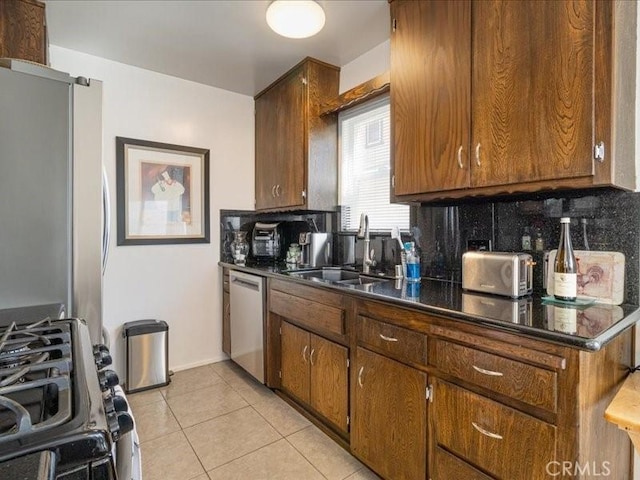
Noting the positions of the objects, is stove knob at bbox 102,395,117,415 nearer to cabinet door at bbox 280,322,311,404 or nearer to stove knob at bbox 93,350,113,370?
stove knob at bbox 93,350,113,370

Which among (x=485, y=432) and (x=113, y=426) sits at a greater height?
(x=113, y=426)

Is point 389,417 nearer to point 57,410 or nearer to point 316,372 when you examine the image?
point 316,372

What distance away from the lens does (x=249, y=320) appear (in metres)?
2.63

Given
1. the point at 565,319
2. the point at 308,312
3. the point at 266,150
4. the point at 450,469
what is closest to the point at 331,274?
the point at 308,312

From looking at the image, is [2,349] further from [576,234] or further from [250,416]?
[576,234]

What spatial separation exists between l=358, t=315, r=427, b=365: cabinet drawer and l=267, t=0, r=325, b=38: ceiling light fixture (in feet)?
5.22

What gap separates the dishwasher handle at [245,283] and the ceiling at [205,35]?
1690mm

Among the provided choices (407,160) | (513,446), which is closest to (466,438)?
(513,446)

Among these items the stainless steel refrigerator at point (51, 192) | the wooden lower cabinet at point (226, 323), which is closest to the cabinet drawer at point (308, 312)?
the wooden lower cabinet at point (226, 323)

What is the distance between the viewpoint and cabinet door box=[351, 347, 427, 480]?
1.40 metres

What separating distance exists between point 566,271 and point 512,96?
72 centimetres

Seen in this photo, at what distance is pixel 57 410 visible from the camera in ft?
1.78

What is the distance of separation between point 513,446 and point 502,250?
92cm

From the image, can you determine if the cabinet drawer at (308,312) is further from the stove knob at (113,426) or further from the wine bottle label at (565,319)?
the stove knob at (113,426)
